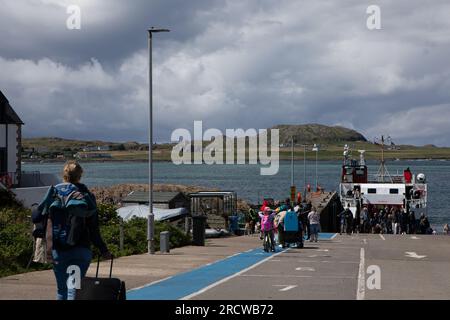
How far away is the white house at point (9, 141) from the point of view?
47531mm

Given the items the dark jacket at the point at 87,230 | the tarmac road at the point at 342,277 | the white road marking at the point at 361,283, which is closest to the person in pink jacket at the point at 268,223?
the tarmac road at the point at 342,277

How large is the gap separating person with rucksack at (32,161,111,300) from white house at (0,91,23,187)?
3817cm

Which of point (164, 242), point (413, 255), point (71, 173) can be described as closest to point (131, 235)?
point (164, 242)

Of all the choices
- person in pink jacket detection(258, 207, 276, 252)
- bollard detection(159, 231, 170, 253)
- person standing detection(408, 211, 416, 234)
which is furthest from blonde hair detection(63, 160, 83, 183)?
person standing detection(408, 211, 416, 234)

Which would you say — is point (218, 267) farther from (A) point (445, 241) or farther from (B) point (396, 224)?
(B) point (396, 224)

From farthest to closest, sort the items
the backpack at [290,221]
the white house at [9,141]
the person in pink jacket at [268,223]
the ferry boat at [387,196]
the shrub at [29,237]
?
1. the ferry boat at [387,196]
2. the white house at [9,141]
3. the backpack at [290,221]
4. the person in pink jacket at [268,223]
5. the shrub at [29,237]

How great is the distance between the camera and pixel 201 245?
27766 mm

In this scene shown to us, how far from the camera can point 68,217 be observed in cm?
911

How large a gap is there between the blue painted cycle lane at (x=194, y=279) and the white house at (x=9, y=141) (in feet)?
89.4

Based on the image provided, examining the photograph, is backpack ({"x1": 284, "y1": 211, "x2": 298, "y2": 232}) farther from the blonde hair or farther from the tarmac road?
the blonde hair

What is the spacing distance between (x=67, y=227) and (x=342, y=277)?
9.79m

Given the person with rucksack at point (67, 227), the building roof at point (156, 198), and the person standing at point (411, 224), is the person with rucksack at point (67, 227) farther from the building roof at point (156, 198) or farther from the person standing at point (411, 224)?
the person standing at point (411, 224)

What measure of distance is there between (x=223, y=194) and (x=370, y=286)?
103 ft
